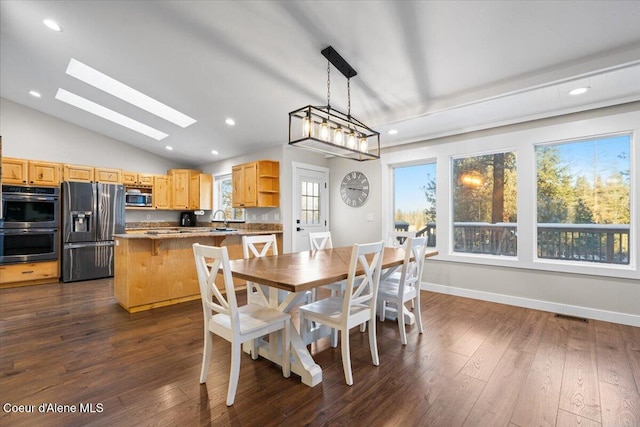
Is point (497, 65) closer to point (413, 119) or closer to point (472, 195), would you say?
point (413, 119)

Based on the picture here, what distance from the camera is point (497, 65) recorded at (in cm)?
265

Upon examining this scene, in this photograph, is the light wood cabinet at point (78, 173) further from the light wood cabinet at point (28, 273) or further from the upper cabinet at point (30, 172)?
the light wood cabinet at point (28, 273)

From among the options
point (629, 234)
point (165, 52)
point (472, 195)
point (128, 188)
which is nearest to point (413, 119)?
point (472, 195)

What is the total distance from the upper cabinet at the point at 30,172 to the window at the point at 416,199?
6039mm

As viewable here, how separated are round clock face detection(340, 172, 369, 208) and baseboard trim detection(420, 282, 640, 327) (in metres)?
1.85

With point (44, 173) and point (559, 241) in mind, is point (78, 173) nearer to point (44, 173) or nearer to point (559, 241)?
point (44, 173)

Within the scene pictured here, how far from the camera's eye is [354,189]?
5.39 metres

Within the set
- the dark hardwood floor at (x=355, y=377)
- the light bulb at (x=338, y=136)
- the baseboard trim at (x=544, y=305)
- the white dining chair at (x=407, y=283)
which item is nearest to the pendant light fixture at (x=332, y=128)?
the light bulb at (x=338, y=136)

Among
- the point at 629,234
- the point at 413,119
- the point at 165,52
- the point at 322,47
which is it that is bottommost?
the point at 629,234

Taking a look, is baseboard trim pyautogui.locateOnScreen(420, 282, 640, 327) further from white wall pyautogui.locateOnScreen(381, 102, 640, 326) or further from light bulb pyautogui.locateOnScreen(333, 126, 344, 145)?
light bulb pyautogui.locateOnScreen(333, 126, 344, 145)

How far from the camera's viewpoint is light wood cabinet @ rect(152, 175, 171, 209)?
649 centimetres

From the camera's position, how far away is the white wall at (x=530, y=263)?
308 cm

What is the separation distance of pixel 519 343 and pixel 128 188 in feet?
23.2

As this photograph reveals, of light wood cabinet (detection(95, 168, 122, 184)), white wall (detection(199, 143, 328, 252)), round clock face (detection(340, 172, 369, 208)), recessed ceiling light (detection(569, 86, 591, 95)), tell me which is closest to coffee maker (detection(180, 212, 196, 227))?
light wood cabinet (detection(95, 168, 122, 184))
